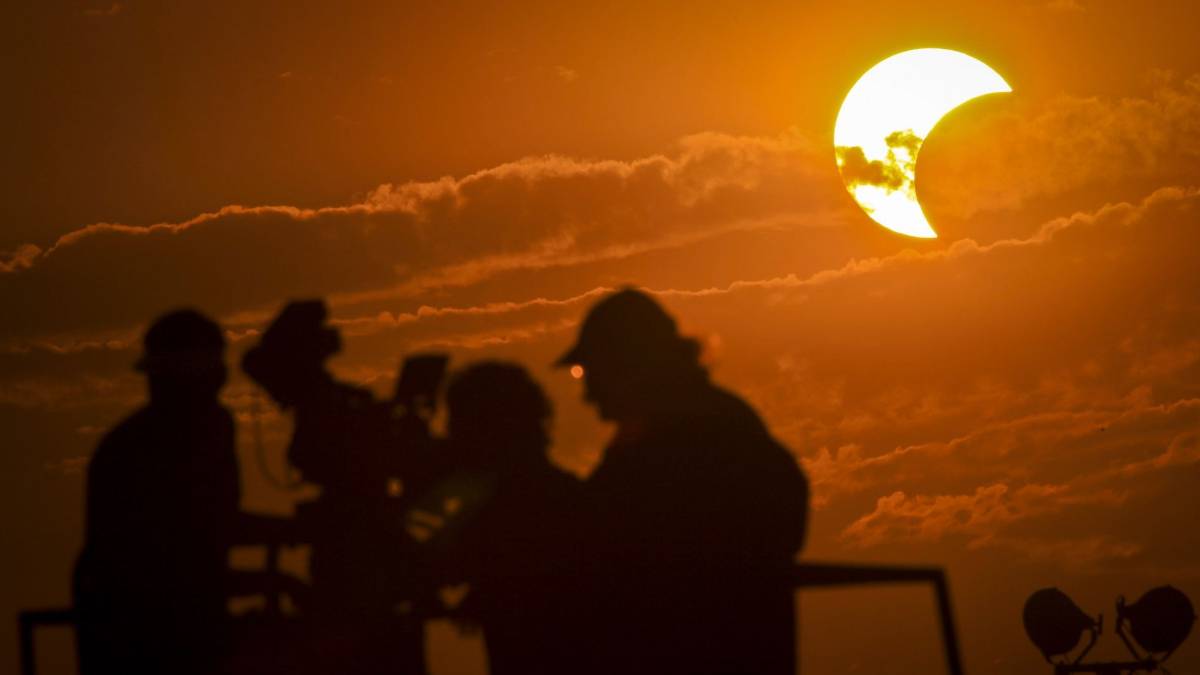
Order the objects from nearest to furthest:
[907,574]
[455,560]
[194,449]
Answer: [907,574] → [455,560] → [194,449]

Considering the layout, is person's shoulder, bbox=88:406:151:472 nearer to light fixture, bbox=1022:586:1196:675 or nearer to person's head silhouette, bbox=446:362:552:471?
person's head silhouette, bbox=446:362:552:471

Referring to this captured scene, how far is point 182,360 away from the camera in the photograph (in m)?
6.36

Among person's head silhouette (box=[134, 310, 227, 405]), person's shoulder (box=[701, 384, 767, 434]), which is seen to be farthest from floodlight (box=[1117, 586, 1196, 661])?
person's head silhouette (box=[134, 310, 227, 405])

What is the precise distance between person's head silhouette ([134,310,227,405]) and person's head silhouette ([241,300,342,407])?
0.18 m

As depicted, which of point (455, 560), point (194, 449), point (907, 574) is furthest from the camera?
point (194, 449)

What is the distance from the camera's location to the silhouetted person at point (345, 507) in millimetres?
5625

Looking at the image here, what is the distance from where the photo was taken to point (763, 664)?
5.98 metres

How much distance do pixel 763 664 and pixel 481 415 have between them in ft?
4.91

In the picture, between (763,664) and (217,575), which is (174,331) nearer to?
(217,575)

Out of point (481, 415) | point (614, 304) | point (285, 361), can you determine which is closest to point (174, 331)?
point (285, 361)

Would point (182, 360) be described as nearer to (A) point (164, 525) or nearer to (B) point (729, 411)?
(A) point (164, 525)

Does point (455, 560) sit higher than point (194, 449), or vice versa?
point (194, 449)

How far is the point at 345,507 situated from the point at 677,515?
1.30 meters

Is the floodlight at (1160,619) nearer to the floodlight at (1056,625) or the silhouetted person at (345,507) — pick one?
the floodlight at (1056,625)
